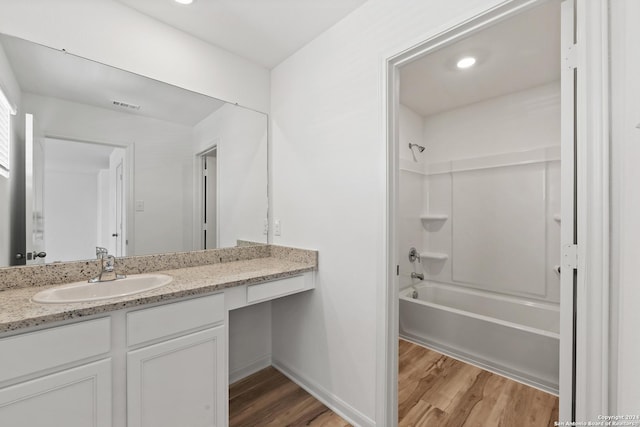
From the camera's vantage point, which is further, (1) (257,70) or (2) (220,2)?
(1) (257,70)

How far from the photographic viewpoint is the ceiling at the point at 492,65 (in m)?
1.68

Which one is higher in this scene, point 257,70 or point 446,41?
point 257,70

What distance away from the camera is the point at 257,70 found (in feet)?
7.18

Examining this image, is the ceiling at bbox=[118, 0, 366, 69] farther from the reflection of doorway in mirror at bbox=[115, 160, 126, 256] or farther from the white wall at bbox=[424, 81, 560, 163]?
the white wall at bbox=[424, 81, 560, 163]

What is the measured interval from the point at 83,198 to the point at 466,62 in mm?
2769

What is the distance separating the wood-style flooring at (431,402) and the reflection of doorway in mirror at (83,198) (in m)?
1.31

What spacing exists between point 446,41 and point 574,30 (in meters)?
0.47

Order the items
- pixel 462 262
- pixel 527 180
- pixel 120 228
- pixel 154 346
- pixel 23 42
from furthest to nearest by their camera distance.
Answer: pixel 462 262
pixel 527 180
pixel 120 228
pixel 23 42
pixel 154 346

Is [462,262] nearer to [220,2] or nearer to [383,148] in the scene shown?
[383,148]

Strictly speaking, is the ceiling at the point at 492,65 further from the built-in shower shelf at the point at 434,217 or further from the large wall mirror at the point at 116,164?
the large wall mirror at the point at 116,164

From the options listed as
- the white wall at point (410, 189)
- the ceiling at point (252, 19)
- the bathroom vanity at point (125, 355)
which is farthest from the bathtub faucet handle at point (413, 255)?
the ceiling at point (252, 19)

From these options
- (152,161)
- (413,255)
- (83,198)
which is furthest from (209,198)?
(413,255)

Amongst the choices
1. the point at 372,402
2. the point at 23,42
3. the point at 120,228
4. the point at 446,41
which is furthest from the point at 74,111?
the point at 372,402

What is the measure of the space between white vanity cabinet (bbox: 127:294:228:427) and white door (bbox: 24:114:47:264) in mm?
727
